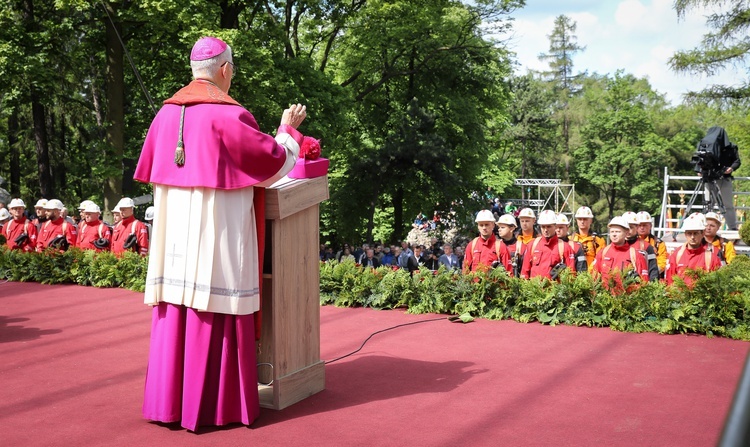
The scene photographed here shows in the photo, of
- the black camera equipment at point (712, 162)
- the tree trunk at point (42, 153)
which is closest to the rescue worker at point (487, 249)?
the black camera equipment at point (712, 162)

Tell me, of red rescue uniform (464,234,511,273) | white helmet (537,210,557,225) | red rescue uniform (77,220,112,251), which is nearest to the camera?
white helmet (537,210,557,225)

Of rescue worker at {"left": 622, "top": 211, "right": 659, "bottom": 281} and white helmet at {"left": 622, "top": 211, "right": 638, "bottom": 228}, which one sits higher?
white helmet at {"left": 622, "top": 211, "right": 638, "bottom": 228}

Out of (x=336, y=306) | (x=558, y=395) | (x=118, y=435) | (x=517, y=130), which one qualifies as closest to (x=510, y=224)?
(x=336, y=306)

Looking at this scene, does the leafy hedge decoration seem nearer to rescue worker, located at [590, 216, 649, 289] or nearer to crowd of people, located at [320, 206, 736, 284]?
crowd of people, located at [320, 206, 736, 284]

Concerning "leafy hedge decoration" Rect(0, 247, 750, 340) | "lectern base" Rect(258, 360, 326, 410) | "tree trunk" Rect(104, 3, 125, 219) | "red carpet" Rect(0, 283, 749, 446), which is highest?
"tree trunk" Rect(104, 3, 125, 219)

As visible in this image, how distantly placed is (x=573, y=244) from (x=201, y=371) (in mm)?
7379

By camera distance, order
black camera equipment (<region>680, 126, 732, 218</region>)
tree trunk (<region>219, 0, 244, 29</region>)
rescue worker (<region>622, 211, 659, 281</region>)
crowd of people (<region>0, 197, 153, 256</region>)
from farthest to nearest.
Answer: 1. tree trunk (<region>219, 0, 244, 29</region>)
2. black camera equipment (<region>680, 126, 732, 218</region>)
3. crowd of people (<region>0, 197, 153, 256</region>)
4. rescue worker (<region>622, 211, 659, 281</region>)

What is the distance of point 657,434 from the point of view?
5.09 metres

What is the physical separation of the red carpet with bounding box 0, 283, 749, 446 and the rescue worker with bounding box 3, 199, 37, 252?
22.6 feet

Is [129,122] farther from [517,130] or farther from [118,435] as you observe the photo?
[517,130]

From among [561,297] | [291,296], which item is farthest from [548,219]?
[291,296]

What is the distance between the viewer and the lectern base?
18.7 feet

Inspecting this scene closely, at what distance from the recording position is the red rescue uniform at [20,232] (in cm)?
1579

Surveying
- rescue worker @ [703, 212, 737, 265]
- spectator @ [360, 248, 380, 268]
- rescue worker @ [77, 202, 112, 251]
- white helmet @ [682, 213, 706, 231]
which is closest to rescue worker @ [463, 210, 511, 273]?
white helmet @ [682, 213, 706, 231]
